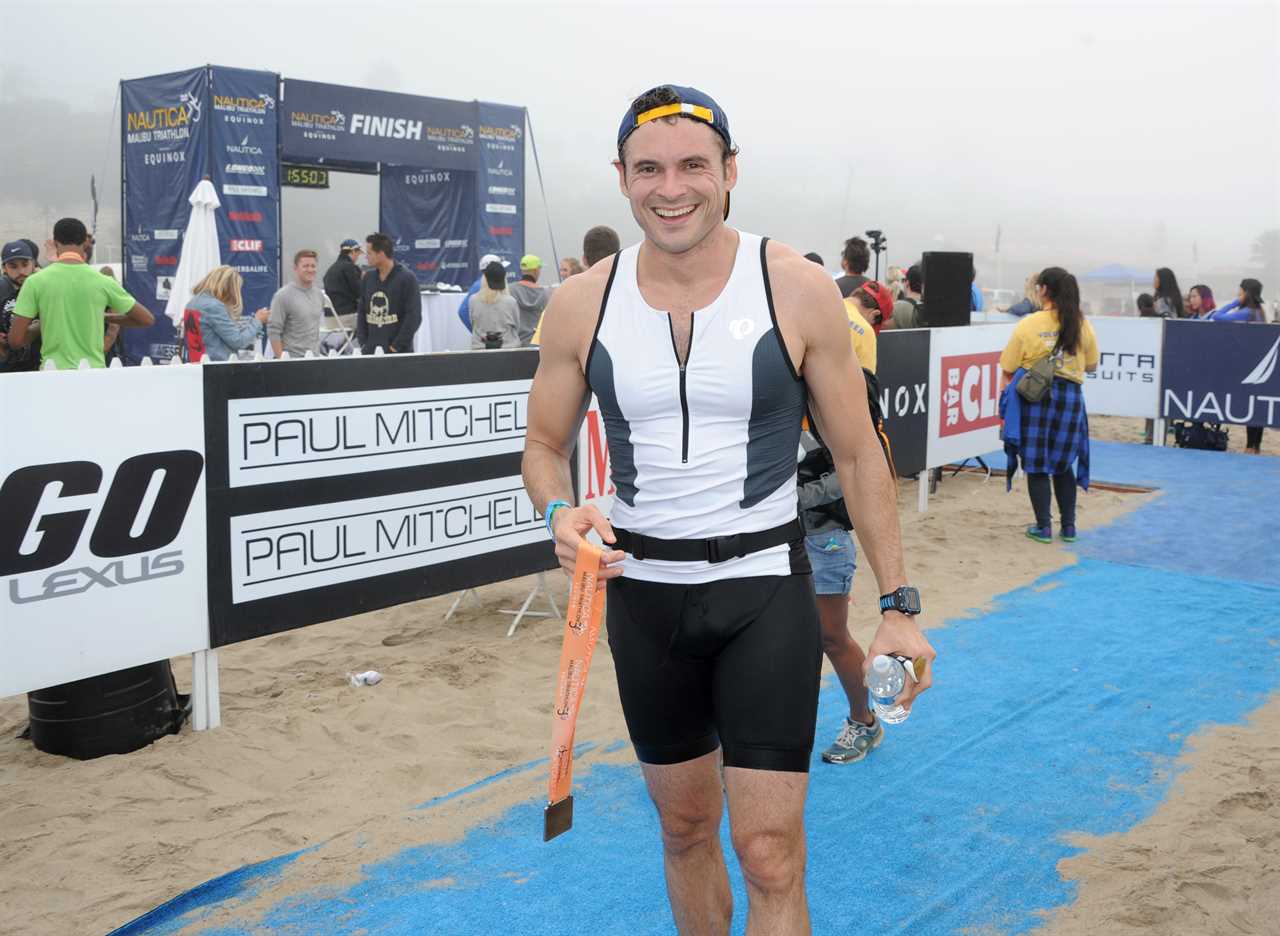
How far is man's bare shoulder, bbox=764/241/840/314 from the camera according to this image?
2.61 meters

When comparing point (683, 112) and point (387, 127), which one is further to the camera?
point (387, 127)

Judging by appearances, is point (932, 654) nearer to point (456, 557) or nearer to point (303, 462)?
point (303, 462)

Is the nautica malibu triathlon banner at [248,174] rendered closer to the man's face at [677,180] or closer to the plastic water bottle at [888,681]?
the man's face at [677,180]

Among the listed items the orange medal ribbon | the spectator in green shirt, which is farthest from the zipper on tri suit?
the spectator in green shirt

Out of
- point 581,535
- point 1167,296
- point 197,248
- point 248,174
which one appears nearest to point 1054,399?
point 581,535

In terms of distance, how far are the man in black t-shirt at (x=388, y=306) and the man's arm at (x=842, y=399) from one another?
841 cm

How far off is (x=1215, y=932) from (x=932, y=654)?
1691 millimetres

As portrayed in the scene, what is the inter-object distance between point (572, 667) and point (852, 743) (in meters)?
2.62

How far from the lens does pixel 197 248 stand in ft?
48.0

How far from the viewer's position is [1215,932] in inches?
137

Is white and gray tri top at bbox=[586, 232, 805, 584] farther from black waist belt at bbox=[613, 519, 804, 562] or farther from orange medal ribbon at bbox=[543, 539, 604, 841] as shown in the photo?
orange medal ribbon at bbox=[543, 539, 604, 841]

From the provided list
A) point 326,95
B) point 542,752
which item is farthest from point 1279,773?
point 326,95

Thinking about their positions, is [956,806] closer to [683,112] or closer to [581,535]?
[581,535]

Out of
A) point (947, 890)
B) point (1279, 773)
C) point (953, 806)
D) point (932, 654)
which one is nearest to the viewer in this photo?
point (932, 654)
